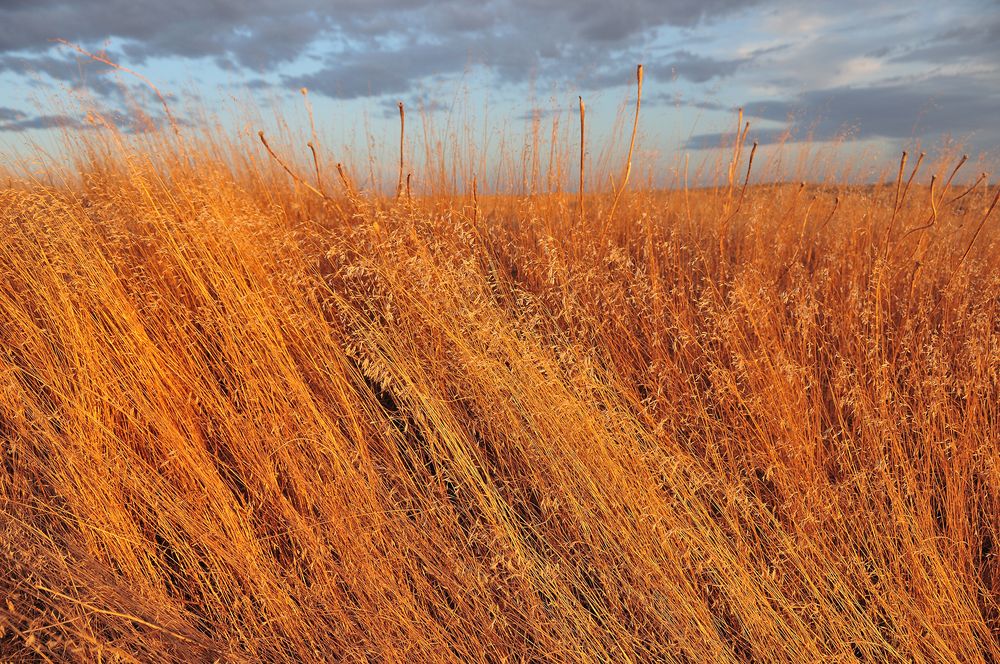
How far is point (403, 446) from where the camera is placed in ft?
8.48

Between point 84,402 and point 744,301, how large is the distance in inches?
111

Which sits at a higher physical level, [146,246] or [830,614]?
[146,246]

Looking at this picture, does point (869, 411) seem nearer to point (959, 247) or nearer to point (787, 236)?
point (787, 236)

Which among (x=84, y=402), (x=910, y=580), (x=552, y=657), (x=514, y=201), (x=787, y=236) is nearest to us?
(x=552, y=657)

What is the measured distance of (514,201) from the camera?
4160 millimetres

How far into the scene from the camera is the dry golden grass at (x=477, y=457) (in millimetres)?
2033

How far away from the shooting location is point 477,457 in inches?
93.6

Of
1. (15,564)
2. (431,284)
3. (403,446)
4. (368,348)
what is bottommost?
(15,564)

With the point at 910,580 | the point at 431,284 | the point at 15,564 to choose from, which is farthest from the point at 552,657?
the point at 15,564

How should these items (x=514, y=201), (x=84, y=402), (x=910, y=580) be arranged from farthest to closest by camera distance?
(x=514, y=201), (x=84, y=402), (x=910, y=580)

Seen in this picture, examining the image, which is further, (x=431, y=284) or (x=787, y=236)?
(x=787, y=236)

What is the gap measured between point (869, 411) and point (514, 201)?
2487mm

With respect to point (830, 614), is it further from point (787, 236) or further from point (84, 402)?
point (84, 402)

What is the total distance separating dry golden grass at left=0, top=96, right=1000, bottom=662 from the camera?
2.03 metres
